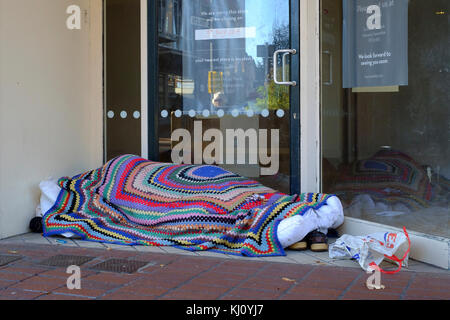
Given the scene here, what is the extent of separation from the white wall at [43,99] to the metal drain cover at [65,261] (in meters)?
0.92

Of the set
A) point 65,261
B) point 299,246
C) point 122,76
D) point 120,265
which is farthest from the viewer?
point 122,76

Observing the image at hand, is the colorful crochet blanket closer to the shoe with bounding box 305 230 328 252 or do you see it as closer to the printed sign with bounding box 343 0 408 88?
the shoe with bounding box 305 230 328 252

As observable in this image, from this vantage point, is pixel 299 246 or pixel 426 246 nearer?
pixel 426 246

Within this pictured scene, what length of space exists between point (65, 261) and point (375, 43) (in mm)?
2636

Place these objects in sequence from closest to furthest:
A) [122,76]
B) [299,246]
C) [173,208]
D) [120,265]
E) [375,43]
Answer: [120,265] → [299,246] → [375,43] → [173,208] → [122,76]

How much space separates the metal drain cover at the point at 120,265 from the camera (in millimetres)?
3142

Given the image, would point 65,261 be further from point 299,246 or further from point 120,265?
point 299,246

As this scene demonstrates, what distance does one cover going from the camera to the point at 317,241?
3729mm

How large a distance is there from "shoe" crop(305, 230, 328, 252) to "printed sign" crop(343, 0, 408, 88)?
1.16 metres

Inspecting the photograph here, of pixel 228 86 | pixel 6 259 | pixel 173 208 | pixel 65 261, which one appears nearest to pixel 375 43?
pixel 228 86

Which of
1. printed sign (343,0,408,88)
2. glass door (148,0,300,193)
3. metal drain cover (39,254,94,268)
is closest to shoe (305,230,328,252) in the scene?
glass door (148,0,300,193)

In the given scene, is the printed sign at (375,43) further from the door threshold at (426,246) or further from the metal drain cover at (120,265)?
the metal drain cover at (120,265)

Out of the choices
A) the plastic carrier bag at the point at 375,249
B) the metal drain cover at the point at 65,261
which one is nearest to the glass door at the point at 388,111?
the plastic carrier bag at the point at 375,249

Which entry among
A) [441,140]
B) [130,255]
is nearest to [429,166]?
[441,140]
